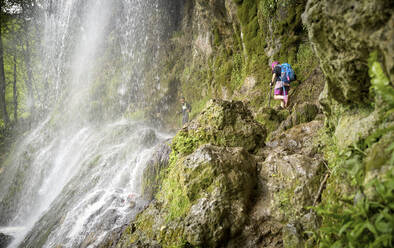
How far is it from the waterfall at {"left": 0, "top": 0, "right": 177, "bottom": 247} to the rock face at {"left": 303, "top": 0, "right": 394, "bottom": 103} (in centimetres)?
534

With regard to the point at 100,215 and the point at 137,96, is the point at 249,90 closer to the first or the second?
the point at 100,215

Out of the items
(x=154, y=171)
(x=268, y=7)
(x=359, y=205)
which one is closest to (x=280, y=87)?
(x=268, y=7)

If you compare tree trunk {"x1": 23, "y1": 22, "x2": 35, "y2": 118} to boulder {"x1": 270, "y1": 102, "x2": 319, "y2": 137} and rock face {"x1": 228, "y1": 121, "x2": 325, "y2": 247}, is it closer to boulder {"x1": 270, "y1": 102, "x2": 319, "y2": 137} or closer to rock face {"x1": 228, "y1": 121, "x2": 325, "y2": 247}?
boulder {"x1": 270, "y1": 102, "x2": 319, "y2": 137}

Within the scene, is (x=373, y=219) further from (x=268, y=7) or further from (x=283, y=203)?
(x=268, y=7)

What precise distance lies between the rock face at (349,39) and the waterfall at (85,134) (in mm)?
5344

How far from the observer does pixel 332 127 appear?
9.16 ft

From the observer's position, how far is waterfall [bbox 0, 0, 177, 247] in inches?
288

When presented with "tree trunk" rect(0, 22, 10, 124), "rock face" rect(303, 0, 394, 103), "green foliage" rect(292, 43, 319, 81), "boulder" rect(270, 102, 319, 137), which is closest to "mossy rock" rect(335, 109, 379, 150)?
"rock face" rect(303, 0, 394, 103)

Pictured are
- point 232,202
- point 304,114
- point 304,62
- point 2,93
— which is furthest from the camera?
point 2,93

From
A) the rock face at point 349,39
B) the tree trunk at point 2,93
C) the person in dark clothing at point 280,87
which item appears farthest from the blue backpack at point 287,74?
the tree trunk at point 2,93

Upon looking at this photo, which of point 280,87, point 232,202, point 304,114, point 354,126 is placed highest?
point 354,126

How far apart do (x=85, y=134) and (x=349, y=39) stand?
58.3ft

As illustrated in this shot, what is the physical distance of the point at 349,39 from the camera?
186cm

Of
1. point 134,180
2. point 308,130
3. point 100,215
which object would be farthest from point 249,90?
point 100,215
